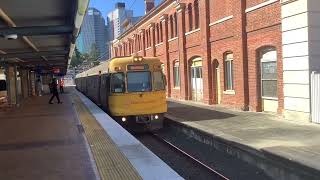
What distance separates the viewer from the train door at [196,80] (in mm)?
31500

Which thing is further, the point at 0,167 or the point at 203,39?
the point at 203,39

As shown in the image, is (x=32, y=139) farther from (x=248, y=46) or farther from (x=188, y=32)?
(x=188, y=32)

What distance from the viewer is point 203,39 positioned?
2923 centimetres

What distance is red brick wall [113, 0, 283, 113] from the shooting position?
20781 mm

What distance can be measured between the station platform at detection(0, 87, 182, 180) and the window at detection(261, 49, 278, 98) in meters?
6.83

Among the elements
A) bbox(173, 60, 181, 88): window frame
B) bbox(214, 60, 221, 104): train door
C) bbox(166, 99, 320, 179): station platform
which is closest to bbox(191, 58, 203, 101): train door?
bbox(214, 60, 221, 104): train door

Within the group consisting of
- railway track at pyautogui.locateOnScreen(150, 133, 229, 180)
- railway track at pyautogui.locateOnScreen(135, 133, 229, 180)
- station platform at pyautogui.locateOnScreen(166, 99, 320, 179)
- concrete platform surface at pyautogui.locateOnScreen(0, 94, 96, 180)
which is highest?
concrete platform surface at pyautogui.locateOnScreen(0, 94, 96, 180)

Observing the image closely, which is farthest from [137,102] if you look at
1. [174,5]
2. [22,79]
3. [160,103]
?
[22,79]

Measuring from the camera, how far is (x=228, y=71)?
1031 inches

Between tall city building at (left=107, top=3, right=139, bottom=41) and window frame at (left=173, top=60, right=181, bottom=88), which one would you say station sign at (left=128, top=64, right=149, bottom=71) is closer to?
window frame at (left=173, top=60, right=181, bottom=88)

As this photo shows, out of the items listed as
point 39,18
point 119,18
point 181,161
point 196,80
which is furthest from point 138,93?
point 119,18

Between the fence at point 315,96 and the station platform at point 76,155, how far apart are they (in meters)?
5.88

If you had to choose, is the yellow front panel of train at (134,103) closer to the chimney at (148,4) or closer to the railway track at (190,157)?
the railway track at (190,157)

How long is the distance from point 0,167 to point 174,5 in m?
27.3
